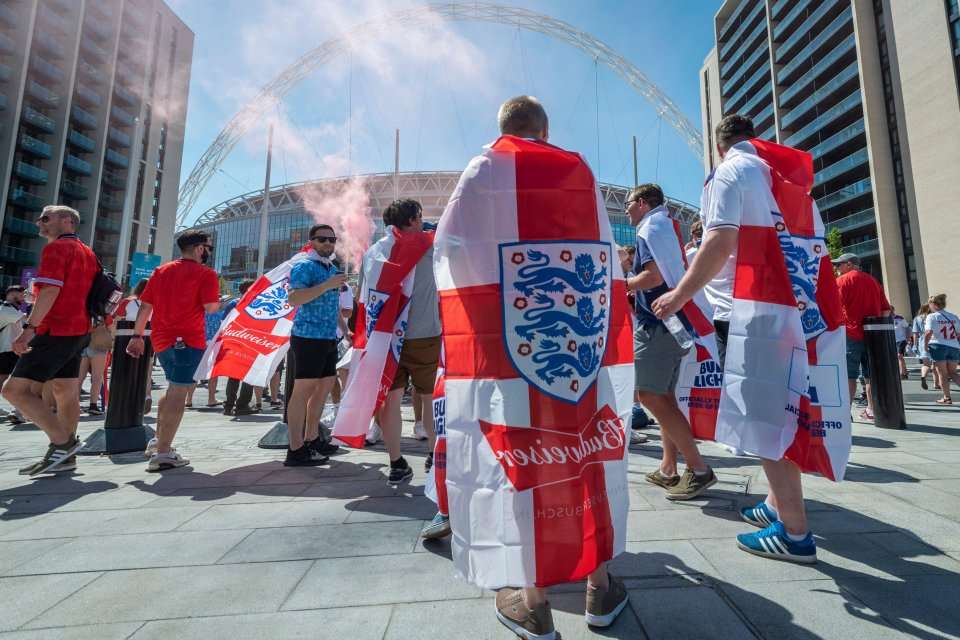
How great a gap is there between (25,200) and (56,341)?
5454cm

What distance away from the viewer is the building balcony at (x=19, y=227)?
40938 mm

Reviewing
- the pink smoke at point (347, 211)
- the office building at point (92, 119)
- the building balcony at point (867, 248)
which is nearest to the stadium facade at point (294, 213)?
the pink smoke at point (347, 211)

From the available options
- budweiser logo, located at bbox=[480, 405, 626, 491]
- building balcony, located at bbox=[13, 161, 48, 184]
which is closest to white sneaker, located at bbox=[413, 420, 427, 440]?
budweiser logo, located at bbox=[480, 405, 626, 491]

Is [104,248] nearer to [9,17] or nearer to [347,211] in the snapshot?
[9,17]

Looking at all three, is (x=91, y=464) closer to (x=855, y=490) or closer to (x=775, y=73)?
(x=855, y=490)

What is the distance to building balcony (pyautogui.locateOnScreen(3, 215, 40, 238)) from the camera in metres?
40.9

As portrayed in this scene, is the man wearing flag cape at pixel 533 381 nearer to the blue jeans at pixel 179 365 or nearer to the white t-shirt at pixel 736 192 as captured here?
the white t-shirt at pixel 736 192

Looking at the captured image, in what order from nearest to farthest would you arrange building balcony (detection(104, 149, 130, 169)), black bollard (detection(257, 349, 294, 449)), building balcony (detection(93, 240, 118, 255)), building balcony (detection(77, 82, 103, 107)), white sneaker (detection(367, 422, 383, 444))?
black bollard (detection(257, 349, 294, 449)) → white sneaker (detection(367, 422, 383, 444)) → building balcony (detection(77, 82, 103, 107)) → building balcony (detection(93, 240, 118, 255)) → building balcony (detection(104, 149, 130, 169))

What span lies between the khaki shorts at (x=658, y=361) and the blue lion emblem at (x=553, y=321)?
144 centimetres

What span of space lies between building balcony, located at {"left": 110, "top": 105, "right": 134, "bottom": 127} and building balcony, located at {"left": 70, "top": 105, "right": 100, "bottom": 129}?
8.32ft

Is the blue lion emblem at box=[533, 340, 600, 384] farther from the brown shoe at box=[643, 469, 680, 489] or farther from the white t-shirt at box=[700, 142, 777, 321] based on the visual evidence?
the brown shoe at box=[643, 469, 680, 489]

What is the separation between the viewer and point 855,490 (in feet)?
9.54

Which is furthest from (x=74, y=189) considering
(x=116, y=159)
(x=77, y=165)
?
(x=116, y=159)

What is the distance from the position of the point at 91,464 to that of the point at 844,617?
202 inches
